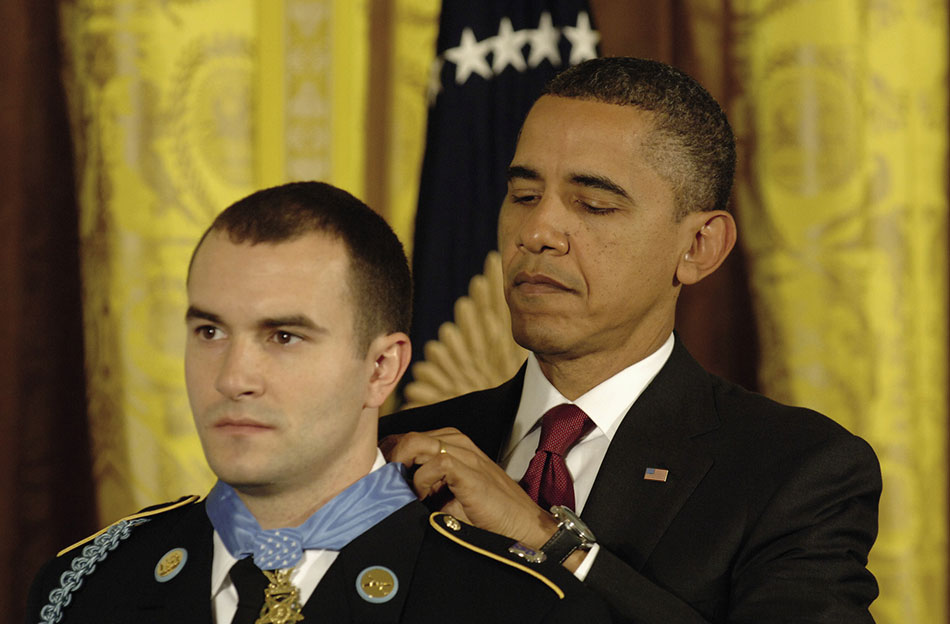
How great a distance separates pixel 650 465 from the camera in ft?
6.28

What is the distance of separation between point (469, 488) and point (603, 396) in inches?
15.9

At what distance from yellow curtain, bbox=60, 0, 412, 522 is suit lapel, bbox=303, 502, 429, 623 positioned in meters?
1.68

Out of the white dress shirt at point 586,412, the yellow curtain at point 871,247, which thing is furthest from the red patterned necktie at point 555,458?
the yellow curtain at point 871,247

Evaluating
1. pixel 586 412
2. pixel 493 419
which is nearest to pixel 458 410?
pixel 493 419

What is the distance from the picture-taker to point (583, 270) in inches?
76.0

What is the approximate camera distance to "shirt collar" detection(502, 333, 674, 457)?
201 cm

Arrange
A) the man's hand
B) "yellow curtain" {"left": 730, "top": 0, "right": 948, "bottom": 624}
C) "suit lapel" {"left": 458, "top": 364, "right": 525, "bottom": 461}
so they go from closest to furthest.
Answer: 1. the man's hand
2. "suit lapel" {"left": 458, "top": 364, "right": 525, "bottom": 461}
3. "yellow curtain" {"left": 730, "top": 0, "right": 948, "bottom": 624}

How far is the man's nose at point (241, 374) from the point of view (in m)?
1.39

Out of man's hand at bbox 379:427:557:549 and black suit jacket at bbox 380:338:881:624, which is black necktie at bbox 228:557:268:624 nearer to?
man's hand at bbox 379:427:557:549

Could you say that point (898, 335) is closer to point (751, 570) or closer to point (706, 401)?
point (706, 401)

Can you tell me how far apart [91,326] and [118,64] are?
2.26 feet

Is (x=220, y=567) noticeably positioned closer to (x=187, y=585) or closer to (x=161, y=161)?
(x=187, y=585)

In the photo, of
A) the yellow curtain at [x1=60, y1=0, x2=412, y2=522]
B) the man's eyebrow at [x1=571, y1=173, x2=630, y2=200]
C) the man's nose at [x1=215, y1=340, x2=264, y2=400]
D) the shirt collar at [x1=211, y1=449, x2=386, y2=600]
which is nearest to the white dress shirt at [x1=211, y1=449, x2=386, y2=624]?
the shirt collar at [x1=211, y1=449, x2=386, y2=600]

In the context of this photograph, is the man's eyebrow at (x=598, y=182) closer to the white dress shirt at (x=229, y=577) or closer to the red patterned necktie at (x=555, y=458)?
the red patterned necktie at (x=555, y=458)
